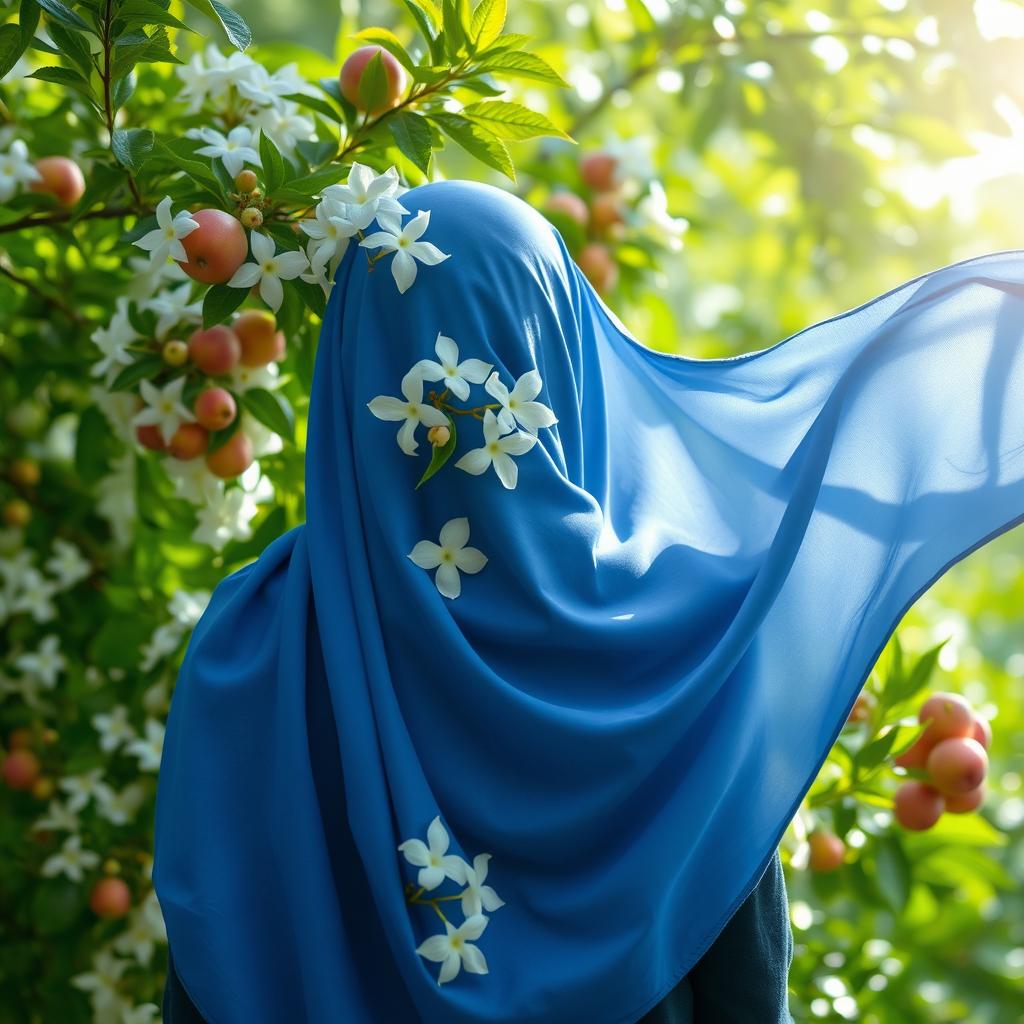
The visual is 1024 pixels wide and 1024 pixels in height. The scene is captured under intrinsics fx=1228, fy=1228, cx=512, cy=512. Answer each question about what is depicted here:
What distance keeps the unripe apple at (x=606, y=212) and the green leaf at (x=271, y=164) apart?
72 cm

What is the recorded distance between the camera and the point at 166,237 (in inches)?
43.9

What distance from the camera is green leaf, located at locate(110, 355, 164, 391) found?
1.36 metres

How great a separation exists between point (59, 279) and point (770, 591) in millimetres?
1041

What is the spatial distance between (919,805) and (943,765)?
0.19 feet

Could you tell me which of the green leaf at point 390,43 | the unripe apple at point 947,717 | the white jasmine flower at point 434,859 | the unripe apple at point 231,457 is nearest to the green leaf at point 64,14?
the green leaf at point 390,43

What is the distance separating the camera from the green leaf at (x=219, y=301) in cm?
117

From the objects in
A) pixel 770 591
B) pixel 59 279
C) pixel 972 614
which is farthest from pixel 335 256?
pixel 972 614

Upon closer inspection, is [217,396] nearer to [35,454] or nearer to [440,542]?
[440,542]

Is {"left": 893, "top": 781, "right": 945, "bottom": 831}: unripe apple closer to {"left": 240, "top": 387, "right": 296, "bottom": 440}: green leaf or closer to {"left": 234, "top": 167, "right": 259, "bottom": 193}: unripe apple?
{"left": 240, "top": 387, "right": 296, "bottom": 440}: green leaf

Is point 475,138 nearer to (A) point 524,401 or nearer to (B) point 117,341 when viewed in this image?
(A) point 524,401

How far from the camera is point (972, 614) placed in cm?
341

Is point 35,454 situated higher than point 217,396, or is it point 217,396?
point 217,396

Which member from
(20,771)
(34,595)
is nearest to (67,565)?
(34,595)

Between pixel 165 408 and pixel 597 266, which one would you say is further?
pixel 597 266
